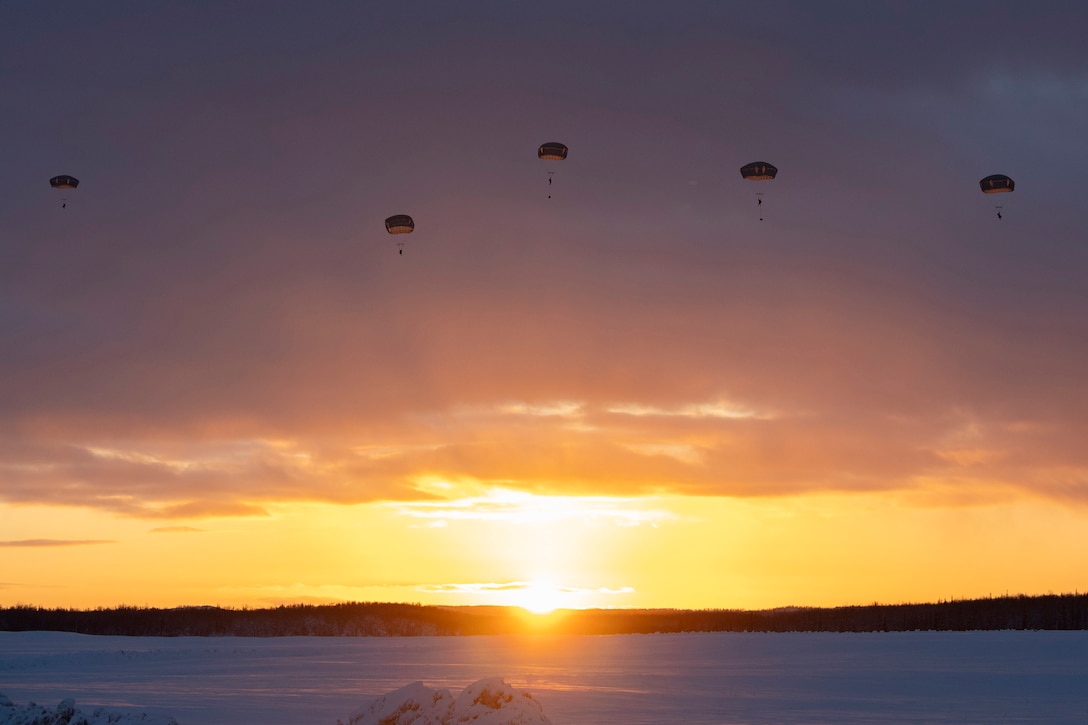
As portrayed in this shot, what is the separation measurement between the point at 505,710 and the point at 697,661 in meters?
39.4

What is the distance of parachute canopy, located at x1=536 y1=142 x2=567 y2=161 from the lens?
6625cm

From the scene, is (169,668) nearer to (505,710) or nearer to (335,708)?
(335,708)

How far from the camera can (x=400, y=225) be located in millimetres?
66125

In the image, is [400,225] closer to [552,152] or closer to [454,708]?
[552,152]

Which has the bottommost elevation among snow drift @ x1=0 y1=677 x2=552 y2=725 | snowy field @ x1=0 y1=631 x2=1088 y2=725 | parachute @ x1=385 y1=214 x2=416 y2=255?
snowy field @ x1=0 y1=631 x2=1088 y2=725

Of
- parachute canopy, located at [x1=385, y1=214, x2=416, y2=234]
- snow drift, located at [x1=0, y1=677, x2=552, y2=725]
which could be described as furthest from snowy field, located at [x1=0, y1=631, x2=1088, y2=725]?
parachute canopy, located at [x1=385, y1=214, x2=416, y2=234]

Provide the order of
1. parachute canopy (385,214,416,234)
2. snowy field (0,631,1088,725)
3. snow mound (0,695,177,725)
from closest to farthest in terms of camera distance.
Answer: snow mound (0,695,177,725) < snowy field (0,631,1088,725) < parachute canopy (385,214,416,234)

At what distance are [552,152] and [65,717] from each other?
46.6 meters

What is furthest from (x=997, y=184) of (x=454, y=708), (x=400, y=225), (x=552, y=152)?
(x=454, y=708)

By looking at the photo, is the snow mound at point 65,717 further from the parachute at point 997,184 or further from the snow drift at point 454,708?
the parachute at point 997,184

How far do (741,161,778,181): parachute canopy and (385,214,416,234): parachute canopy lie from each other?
21.2 m

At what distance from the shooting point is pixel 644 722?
96.5ft

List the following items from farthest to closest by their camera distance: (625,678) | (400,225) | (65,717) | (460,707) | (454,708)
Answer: (400,225)
(625,678)
(65,717)
(454,708)
(460,707)

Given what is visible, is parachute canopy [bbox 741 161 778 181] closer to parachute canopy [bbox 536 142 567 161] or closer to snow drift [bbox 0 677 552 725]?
parachute canopy [bbox 536 142 567 161]
